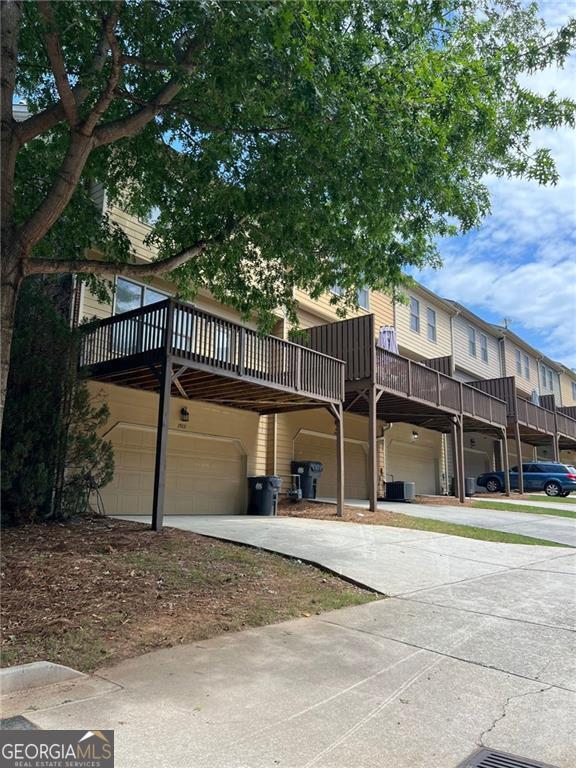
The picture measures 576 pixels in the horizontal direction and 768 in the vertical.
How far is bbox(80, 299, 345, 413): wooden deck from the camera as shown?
34.4ft

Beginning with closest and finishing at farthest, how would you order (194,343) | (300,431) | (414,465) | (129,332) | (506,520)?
(194,343)
(129,332)
(506,520)
(300,431)
(414,465)

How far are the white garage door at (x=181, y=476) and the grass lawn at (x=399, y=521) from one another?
60.0 inches

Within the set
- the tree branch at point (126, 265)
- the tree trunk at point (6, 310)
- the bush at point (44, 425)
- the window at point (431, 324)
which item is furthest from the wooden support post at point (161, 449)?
the window at point (431, 324)

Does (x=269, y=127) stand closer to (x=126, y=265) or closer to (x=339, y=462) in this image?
(x=126, y=265)

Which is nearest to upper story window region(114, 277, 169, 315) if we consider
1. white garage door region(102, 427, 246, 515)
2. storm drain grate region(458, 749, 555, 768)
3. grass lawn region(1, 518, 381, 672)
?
white garage door region(102, 427, 246, 515)

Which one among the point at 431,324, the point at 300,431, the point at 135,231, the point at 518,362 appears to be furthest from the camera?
the point at 518,362

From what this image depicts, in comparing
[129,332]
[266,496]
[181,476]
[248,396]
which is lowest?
[266,496]

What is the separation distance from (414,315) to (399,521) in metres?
13.0

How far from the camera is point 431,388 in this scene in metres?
18.8

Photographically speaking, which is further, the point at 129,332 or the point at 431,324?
the point at 431,324

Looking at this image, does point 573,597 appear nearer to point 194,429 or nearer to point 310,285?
point 310,285

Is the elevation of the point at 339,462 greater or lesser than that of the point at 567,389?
lesser

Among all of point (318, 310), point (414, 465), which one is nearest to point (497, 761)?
point (318, 310)

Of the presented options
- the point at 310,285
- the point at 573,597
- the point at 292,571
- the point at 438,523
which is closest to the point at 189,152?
the point at 310,285
